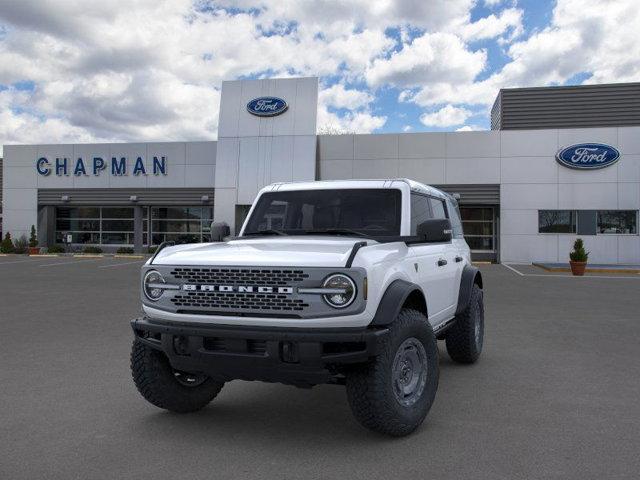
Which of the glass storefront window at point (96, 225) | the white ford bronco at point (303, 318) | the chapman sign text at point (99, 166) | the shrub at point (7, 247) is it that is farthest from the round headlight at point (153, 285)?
the shrub at point (7, 247)

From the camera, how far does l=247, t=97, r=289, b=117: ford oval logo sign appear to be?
2747 centimetres

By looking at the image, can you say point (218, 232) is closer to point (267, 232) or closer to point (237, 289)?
point (267, 232)

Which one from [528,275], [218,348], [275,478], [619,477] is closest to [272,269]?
[218,348]

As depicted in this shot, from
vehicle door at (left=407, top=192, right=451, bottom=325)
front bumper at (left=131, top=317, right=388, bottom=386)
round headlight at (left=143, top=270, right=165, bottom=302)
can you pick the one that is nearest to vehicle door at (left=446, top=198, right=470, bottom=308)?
vehicle door at (left=407, top=192, right=451, bottom=325)

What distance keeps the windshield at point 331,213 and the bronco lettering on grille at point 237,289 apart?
4.03 ft

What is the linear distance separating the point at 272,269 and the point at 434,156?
24.0m

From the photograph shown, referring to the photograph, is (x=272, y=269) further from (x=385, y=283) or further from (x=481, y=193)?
(x=481, y=193)

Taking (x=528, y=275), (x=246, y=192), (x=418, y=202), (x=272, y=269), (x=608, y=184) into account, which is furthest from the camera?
(x=246, y=192)

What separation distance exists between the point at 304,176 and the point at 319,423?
22.5 metres

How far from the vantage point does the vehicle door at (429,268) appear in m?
4.67

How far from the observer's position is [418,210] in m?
5.32

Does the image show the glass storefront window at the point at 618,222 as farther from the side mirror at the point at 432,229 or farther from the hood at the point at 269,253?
the hood at the point at 269,253

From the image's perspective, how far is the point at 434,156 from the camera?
26719mm

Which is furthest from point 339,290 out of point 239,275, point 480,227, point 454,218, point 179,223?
point 179,223
